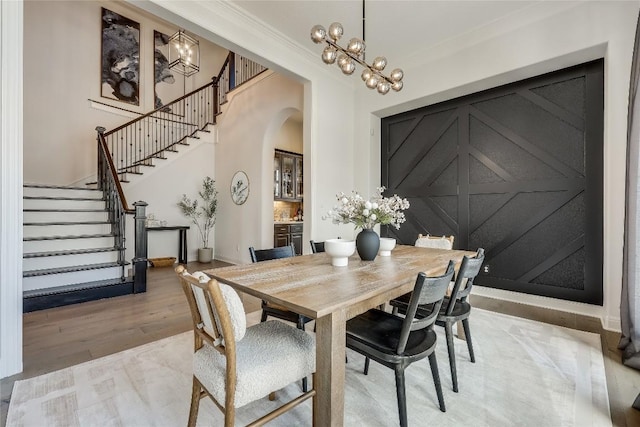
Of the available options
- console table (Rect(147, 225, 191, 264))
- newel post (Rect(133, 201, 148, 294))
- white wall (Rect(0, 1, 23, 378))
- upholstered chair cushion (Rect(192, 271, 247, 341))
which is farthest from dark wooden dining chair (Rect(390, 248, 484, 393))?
console table (Rect(147, 225, 191, 264))

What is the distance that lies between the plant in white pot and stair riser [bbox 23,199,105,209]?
189cm

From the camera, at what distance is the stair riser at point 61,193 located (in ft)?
14.4

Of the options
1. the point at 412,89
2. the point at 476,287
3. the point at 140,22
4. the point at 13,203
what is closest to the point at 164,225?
the point at 13,203

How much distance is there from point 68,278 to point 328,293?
384 cm

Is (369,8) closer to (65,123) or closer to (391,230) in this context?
(391,230)

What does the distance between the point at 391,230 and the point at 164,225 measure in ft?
15.3

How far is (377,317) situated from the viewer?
5.76 ft

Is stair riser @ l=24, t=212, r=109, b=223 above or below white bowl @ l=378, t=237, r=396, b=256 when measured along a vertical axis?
above

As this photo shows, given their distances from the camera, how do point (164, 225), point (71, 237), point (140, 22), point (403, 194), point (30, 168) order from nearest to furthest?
point (71, 237) → point (403, 194) → point (30, 168) → point (164, 225) → point (140, 22)

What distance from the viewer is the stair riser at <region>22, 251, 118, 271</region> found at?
134 inches

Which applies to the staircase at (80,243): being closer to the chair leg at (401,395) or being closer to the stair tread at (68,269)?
the stair tread at (68,269)

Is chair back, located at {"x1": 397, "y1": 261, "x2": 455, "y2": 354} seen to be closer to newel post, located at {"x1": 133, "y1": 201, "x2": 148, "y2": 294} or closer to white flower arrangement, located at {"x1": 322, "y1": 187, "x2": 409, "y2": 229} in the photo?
white flower arrangement, located at {"x1": 322, "y1": 187, "x2": 409, "y2": 229}

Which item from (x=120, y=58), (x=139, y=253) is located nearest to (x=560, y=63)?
(x=139, y=253)

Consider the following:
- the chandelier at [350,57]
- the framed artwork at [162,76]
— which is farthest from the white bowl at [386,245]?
the framed artwork at [162,76]
